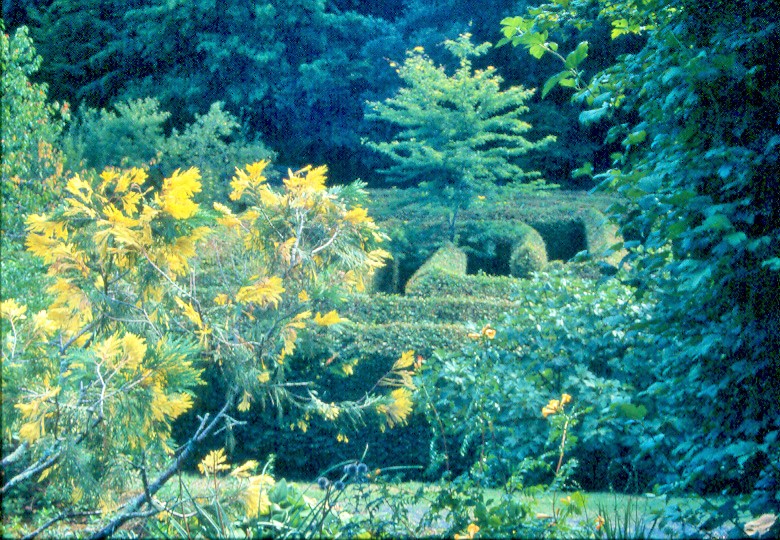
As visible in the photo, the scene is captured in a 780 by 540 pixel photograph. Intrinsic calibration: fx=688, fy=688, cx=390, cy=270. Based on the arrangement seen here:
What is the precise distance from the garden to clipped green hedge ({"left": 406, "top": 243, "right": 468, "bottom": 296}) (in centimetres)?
9

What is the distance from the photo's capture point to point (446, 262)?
7824 millimetres

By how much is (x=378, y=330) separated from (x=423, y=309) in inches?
29.1

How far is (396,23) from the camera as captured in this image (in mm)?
12078

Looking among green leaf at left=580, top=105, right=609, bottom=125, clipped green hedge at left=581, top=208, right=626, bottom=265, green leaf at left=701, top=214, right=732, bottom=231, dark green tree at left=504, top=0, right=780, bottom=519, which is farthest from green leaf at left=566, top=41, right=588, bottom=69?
clipped green hedge at left=581, top=208, right=626, bottom=265

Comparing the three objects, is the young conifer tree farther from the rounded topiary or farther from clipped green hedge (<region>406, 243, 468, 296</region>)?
the rounded topiary

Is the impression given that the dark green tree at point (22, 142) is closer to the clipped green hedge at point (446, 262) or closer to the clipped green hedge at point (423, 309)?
the clipped green hedge at point (423, 309)

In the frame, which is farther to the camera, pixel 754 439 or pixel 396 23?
pixel 396 23

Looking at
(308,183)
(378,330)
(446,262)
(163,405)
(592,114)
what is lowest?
(446,262)

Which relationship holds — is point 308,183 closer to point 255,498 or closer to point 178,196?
point 178,196

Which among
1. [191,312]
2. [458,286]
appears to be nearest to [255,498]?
[191,312]

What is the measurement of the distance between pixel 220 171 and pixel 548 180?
715 cm

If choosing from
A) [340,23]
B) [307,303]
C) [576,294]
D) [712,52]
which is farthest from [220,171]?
[712,52]

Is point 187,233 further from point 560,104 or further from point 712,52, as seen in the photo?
point 560,104

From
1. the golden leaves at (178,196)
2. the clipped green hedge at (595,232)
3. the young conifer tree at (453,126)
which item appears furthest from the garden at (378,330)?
the young conifer tree at (453,126)
